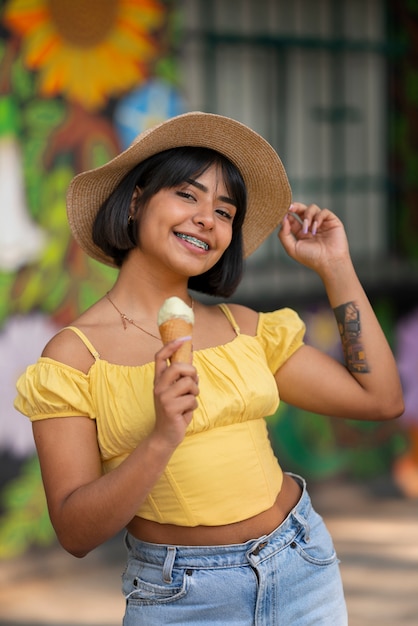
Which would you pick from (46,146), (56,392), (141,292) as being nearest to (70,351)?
(56,392)

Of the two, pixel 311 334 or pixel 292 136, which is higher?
pixel 292 136

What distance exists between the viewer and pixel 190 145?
7.35 feet

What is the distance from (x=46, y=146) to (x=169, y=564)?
2840 millimetres

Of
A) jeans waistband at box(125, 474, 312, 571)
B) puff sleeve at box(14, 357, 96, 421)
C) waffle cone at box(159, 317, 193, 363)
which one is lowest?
jeans waistband at box(125, 474, 312, 571)

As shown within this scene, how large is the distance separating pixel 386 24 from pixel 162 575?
4474 mm

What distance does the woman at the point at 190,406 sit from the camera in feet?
6.52

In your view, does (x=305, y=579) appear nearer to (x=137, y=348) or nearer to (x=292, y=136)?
(x=137, y=348)

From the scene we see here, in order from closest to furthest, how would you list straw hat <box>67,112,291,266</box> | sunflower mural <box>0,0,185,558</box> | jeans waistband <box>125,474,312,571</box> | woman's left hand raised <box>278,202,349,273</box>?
jeans waistband <box>125,474,312,571</box>, straw hat <box>67,112,291,266</box>, woman's left hand raised <box>278,202,349,273</box>, sunflower mural <box>0,0,185,558</box>

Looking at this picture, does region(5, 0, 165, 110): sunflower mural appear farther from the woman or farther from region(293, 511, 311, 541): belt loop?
region(293, 511, 311, 541): belt loop

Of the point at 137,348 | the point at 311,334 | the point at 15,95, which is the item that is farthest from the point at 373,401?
the point at 311,334

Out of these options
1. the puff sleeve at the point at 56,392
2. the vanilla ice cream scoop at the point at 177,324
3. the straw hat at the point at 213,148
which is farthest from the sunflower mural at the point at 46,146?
the vanilla ice cream scoop at the point at 177,324

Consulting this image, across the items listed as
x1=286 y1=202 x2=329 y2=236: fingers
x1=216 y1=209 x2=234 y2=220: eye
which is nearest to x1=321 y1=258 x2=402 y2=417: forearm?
x1=286 y1=202 x2=329 y2=236: fingers

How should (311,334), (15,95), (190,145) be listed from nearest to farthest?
(190,145) < (15,95) < (311,334)

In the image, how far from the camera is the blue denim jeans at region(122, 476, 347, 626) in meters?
2.05
